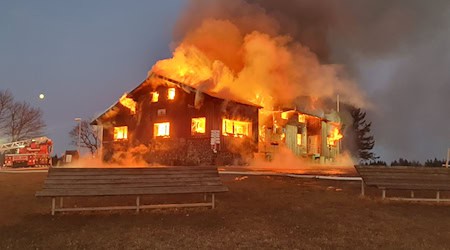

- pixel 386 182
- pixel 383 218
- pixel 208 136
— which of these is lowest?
pixel 383 218

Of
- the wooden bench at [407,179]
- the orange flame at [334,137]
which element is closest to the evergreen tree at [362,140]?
the orange flame at [334,137]

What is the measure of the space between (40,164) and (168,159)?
40.9ft

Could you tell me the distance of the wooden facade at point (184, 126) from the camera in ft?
110

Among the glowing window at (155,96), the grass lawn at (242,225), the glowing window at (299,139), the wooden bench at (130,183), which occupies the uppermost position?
the glowing window at (155,96)

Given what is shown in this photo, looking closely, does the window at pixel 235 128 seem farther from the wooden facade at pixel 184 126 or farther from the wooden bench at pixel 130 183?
the wooden bench at pixel 130 183

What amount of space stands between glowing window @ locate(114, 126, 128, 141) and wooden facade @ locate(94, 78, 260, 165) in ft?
0.38

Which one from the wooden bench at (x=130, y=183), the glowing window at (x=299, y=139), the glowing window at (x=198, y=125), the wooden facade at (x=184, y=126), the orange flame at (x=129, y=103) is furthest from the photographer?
the glowing window at (x=299, y=139)

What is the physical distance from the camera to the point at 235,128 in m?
35.4

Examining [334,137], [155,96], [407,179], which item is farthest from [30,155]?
[407,179]

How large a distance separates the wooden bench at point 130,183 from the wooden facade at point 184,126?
20.9 metres

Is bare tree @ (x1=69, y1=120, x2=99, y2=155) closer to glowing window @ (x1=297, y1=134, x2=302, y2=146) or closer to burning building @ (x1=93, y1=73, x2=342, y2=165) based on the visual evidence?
burning building @ (x1=93, y1=73, x2=342, y2=165)

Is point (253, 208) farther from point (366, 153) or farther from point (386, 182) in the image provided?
point (366, 153)

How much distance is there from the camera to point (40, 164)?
1437 inches

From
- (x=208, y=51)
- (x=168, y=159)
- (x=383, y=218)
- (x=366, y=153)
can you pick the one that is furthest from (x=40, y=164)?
(x=366, y=153)
